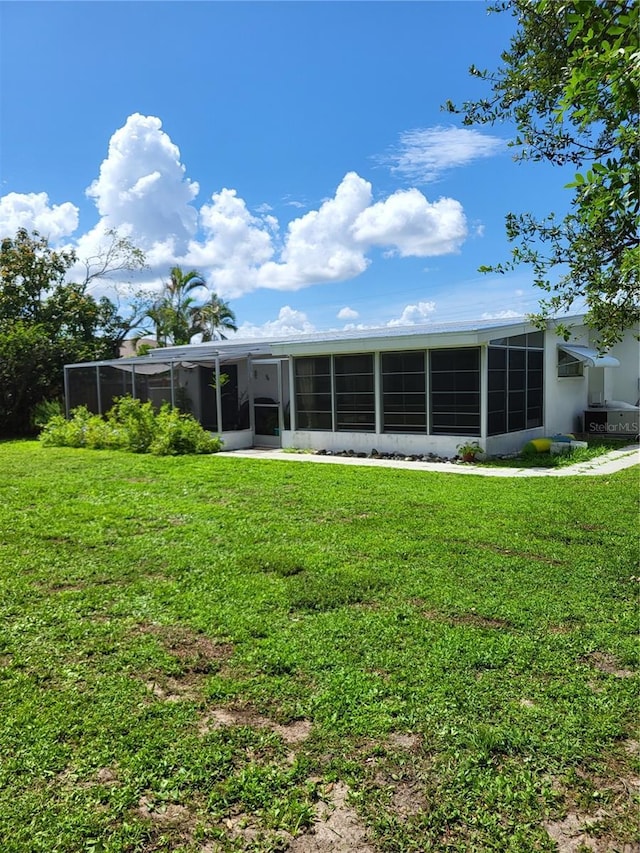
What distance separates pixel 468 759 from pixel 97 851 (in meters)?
1.69

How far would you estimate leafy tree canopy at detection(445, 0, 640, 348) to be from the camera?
2.04 metres

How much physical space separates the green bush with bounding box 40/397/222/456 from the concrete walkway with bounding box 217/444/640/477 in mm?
883

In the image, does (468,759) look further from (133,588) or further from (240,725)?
(133,588)

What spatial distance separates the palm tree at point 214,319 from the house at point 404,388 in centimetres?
1457

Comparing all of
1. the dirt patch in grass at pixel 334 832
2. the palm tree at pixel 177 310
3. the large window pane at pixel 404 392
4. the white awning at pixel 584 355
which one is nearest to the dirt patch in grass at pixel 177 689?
the dirt patch in grass at pixel 334 832

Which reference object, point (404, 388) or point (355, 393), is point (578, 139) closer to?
point (404, 388)

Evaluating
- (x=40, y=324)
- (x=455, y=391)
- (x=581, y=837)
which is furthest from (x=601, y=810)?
(x=40, y=324)

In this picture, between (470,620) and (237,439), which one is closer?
(470,620)

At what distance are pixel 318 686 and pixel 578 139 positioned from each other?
3483 millimetres

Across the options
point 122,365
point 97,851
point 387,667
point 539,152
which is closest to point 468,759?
point 387,667

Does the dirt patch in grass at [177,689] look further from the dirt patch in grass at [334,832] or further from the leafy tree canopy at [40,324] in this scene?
the leafy tree canopy at [40,324]

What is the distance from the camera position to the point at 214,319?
1302 inches

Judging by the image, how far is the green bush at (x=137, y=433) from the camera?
14461 mm

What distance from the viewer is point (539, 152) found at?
3.29 m
